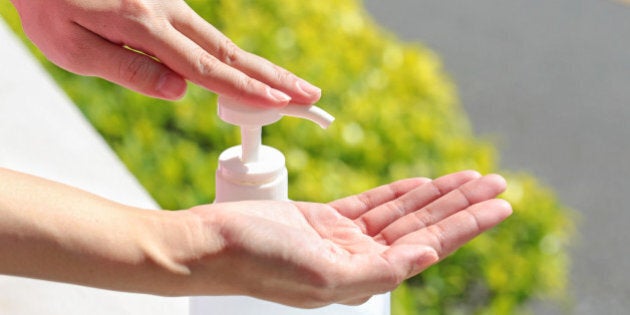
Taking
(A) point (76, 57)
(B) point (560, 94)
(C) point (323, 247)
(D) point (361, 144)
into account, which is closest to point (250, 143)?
(C) point (323, 247)

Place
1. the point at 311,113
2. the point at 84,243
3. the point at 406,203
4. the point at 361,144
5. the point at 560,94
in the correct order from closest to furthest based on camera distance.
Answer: the point at 84,243, the point at 311,113, the point at 406,203, the point at 361,144, the point at 560,94

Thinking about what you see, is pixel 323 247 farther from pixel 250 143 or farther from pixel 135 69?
pixel 135 69

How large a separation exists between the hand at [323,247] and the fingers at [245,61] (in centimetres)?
13

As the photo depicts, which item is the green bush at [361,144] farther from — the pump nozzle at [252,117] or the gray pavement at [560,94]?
the pump nozzle at [252,117]

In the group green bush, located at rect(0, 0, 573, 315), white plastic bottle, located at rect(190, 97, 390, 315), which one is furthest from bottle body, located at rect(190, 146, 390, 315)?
green bush, located at rect(0, 0, 573, 315)

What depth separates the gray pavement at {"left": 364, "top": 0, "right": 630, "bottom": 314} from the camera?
2605mm

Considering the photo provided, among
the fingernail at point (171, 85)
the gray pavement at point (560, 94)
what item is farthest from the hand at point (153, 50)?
the gray pavement at point (560, 94)

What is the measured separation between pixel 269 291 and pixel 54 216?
0.23 m

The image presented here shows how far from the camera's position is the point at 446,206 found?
1.22 meters

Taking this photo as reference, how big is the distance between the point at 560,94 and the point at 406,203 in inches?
82.7

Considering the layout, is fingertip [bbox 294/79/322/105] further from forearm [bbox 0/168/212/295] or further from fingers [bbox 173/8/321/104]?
forearm [bbox 0/168/212/295]

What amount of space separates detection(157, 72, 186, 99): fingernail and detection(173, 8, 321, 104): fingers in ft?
0.20

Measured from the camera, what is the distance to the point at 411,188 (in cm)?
128

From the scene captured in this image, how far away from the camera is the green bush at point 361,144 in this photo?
7.02 feet
